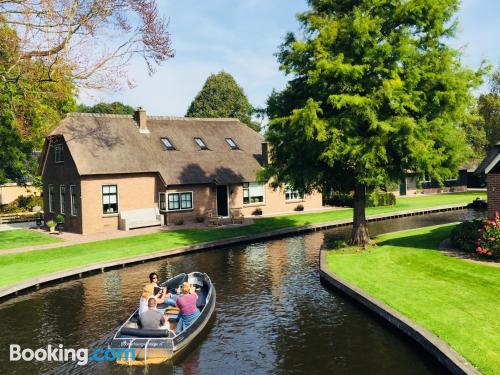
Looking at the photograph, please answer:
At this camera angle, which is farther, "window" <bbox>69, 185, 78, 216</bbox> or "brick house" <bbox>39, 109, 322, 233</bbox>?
"window" <bbox>69, 185, 78, 216</bbox>

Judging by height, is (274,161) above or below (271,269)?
above

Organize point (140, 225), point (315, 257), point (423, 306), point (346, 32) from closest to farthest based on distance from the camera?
point (423, 306) → point (346, 32) → point (315, 257) → point (140, 225)

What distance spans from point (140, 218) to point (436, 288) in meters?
23.6

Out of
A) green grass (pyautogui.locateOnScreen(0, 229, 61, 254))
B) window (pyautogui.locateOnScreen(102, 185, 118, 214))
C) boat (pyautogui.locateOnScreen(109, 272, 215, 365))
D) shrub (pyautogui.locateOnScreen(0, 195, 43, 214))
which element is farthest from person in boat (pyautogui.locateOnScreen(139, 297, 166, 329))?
shrub (pyautogui.locateOnScreen(0, 195, 43, 214))

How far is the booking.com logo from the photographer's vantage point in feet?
41.5

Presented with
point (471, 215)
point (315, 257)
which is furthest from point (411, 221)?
point (315, 257)

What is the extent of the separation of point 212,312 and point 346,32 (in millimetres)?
13691

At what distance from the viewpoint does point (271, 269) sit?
2289 centimetres

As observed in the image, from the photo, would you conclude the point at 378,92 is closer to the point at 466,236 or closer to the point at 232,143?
the point at 466,236

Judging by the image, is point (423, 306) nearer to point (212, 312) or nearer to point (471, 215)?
point (212, 312)

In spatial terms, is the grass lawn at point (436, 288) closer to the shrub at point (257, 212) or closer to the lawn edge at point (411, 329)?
the lawn edge at point (411, 329)

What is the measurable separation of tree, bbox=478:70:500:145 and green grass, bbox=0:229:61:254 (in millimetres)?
57482

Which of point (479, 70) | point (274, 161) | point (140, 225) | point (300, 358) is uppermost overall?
point (479, 70)

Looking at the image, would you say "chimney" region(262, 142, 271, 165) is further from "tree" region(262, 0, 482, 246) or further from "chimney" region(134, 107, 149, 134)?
"tree" region(262, 0, 482, 246)
